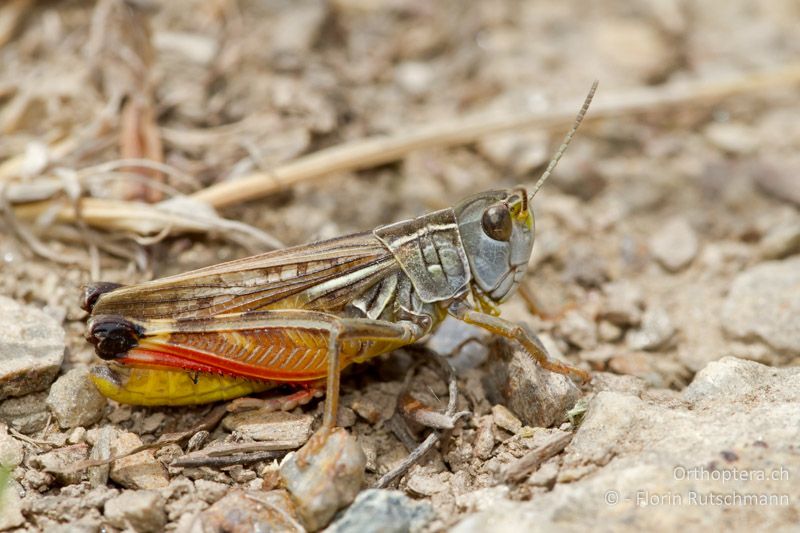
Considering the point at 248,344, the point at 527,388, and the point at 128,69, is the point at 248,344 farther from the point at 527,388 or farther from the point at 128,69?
the point at 128,69

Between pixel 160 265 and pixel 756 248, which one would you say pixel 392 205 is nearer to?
pixel 160 265

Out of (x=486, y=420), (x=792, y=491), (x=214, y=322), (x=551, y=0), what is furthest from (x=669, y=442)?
(x=551, y=0)

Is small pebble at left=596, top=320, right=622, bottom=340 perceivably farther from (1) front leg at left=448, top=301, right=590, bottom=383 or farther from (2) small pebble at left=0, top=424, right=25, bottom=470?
(2) small pebble at left=0, top=424, right=25, bottom=470

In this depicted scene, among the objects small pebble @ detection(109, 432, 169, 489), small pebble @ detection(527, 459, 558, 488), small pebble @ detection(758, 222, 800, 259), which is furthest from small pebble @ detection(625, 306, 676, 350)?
small pebble @ detection(109, 432, 169, 489)

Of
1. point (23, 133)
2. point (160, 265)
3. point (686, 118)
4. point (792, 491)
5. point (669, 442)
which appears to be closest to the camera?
point (792, 491)

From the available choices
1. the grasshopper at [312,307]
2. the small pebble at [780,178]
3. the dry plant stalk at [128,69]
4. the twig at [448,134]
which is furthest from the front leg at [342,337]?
the small pebble at [780,178]

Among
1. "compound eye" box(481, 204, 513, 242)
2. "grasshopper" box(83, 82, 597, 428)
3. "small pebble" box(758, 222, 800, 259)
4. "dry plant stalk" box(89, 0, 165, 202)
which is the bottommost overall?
"small pebble" box(758, 222, 800, 259)

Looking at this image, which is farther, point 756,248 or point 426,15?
point 426,15
